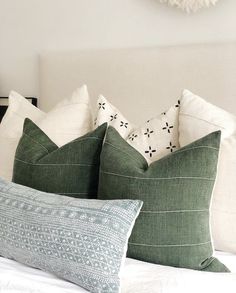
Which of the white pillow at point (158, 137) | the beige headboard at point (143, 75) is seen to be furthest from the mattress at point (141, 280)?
the beige headboard at point (143, 75)

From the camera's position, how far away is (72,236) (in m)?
0.91

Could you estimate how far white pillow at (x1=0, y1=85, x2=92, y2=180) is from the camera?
1480mm

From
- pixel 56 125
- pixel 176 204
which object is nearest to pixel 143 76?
pixel 56 125

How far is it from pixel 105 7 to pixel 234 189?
1.20 m

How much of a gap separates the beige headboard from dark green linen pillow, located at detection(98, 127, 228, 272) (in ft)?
2.12

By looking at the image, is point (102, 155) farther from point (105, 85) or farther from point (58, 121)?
point (105, 85)

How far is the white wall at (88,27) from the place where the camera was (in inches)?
68.2

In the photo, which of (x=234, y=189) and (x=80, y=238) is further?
(x=234, y=189)

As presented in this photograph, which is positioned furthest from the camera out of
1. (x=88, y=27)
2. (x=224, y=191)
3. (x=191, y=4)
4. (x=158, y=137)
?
(x=88, y=27)

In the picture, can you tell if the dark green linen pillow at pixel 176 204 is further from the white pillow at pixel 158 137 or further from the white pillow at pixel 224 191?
the white pillow at pixel 158 137

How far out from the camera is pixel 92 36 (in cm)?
201

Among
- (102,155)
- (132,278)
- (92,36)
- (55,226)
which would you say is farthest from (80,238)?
(92,36)

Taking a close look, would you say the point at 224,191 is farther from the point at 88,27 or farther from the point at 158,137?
the point at 88,27

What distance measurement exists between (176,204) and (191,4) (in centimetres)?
102
